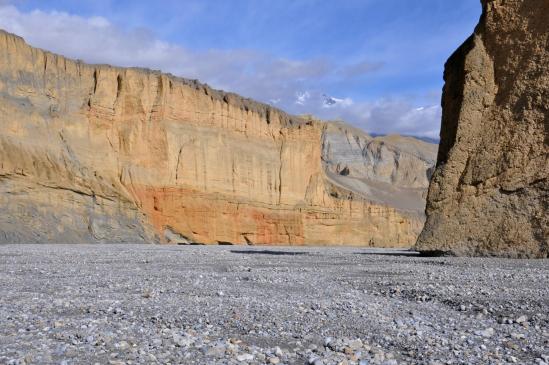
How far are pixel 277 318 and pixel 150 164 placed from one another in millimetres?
32764

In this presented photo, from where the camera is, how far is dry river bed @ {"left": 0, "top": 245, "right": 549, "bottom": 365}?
4.47 metres

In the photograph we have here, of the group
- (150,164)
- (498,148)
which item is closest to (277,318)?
(498,148)

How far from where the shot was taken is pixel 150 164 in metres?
37.5

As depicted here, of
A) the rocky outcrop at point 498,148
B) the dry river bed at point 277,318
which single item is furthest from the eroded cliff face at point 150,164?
the dry river bed at point 277,318

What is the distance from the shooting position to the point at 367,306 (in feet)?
21.6

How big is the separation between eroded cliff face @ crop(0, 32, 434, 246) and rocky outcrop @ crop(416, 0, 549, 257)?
20.4 meters

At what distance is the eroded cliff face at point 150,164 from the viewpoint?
2962 cm

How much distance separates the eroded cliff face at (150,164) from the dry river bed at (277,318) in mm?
20613

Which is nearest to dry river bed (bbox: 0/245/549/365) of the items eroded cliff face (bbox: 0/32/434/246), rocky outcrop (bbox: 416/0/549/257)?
rocky outcrop (bbox: 416/0/549/257)

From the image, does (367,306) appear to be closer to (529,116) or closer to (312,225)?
(529,116)

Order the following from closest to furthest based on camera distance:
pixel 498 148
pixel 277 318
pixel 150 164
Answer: pixel 277 318 < pixel 498 148 < pixel 150 164

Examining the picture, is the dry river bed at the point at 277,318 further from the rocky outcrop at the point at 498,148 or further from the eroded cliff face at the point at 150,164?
the eroded cliff face at the point at 150,164

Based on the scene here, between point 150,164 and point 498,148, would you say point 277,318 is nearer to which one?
point 498,148

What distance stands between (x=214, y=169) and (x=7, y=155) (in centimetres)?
1570
